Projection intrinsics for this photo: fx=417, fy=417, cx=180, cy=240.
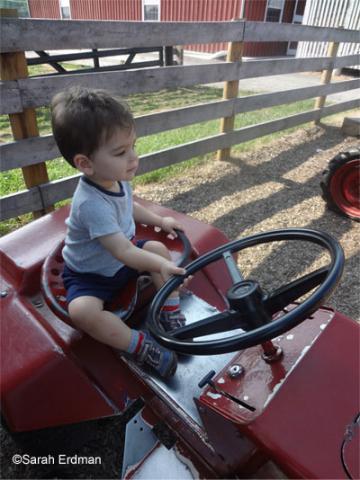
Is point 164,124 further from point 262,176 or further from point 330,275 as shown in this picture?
point 330,275

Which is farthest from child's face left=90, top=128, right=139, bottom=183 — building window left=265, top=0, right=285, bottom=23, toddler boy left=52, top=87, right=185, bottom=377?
building window left=265, top=0, right=285, bottom=23

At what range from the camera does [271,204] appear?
11.8 ft

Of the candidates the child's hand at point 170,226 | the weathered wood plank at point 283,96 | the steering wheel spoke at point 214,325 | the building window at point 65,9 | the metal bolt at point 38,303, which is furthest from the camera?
the building window at point 65,9

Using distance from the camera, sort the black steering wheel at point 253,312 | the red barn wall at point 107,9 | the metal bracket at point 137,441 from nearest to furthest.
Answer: the black steering wheel at point 253,312, the metal bracket at point 137,441, the red barn wall at point 107,9

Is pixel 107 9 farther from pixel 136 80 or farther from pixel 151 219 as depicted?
pixel 151 219

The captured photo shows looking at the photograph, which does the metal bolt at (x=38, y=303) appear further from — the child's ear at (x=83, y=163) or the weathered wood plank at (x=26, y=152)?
the weathered wood plank at (x=26, y=152)

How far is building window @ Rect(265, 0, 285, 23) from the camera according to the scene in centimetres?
1204

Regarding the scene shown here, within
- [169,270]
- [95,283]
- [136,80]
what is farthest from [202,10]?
[169,270]

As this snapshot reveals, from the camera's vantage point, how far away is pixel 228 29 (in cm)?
361

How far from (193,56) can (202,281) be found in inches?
462

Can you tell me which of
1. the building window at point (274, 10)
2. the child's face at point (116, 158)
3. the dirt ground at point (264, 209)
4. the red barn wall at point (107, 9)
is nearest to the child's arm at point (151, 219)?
the child's face at point (116, 158)

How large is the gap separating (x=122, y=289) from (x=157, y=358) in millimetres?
284

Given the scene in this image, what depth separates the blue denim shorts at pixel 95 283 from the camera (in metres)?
1.42

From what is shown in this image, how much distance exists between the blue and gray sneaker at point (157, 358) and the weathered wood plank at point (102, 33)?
193 cm
